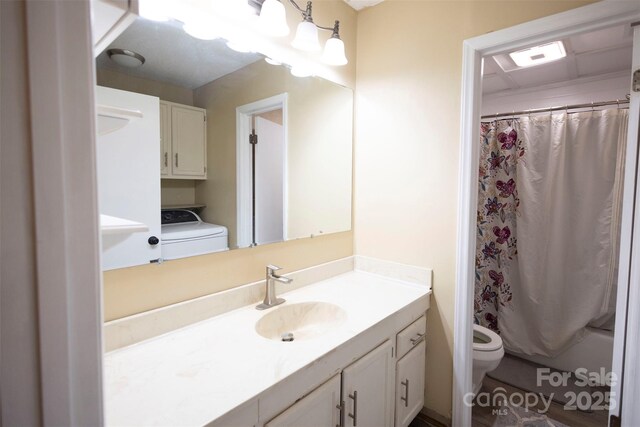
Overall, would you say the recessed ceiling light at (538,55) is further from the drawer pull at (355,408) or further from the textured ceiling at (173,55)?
the drawer pull at (355,408)

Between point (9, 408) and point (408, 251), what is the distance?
159cm

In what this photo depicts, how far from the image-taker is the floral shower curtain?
207 centimetres

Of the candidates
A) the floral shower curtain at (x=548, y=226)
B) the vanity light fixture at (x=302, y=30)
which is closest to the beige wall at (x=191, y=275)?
the vanity light fixture at (x=302, y=30)

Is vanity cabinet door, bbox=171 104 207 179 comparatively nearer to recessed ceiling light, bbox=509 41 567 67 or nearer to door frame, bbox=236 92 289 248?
door frame, bbox=236 92 289 248

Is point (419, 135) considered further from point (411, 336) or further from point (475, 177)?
point (411, 336)

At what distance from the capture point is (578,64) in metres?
2.18

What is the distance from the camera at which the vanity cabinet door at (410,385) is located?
55.2 inches

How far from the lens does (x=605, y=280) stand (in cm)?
208

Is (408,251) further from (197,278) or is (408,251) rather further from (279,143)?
(197,278)

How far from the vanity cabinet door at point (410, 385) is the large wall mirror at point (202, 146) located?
784 mm

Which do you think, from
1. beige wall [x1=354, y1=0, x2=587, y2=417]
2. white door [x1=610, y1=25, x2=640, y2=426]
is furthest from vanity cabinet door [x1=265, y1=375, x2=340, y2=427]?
white door [x1=610, y1=25, x2=640, y2=426]

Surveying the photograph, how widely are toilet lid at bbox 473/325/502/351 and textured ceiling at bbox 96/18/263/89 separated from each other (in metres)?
2.05

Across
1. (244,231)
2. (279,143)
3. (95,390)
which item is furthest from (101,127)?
(279,143)

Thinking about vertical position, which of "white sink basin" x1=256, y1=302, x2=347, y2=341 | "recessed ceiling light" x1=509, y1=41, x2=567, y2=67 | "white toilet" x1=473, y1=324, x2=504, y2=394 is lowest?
"white toilet" x1=473, y1=324, x2=504, y2=394
